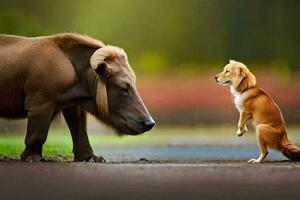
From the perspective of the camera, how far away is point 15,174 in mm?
4090

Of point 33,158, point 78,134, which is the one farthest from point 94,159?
point 33,158

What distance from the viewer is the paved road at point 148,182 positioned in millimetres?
3285

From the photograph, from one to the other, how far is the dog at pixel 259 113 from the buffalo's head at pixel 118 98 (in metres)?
0.67

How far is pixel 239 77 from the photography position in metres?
5.29

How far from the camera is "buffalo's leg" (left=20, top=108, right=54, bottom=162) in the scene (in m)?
5.01

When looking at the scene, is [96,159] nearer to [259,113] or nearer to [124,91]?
[124,91]

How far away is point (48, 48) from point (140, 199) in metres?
2.27

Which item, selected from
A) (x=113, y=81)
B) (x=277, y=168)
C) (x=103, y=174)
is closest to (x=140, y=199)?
(x=103, y=174)

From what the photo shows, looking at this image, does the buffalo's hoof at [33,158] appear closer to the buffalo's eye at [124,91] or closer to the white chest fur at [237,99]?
the buffalo's eye at [124,91]

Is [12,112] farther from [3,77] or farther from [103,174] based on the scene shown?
[103,174]

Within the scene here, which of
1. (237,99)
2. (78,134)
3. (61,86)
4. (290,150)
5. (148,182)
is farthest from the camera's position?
(78,134)

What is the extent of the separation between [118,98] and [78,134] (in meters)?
0.51

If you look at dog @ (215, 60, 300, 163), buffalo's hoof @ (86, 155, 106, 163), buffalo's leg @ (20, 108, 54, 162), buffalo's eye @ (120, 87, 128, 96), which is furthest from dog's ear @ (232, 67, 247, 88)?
buffalo's leg @ (20, 108, 54, 162)

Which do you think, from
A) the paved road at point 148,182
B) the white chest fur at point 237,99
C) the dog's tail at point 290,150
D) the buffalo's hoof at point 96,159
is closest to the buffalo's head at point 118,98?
the buffalo's hoof at point 96,159
